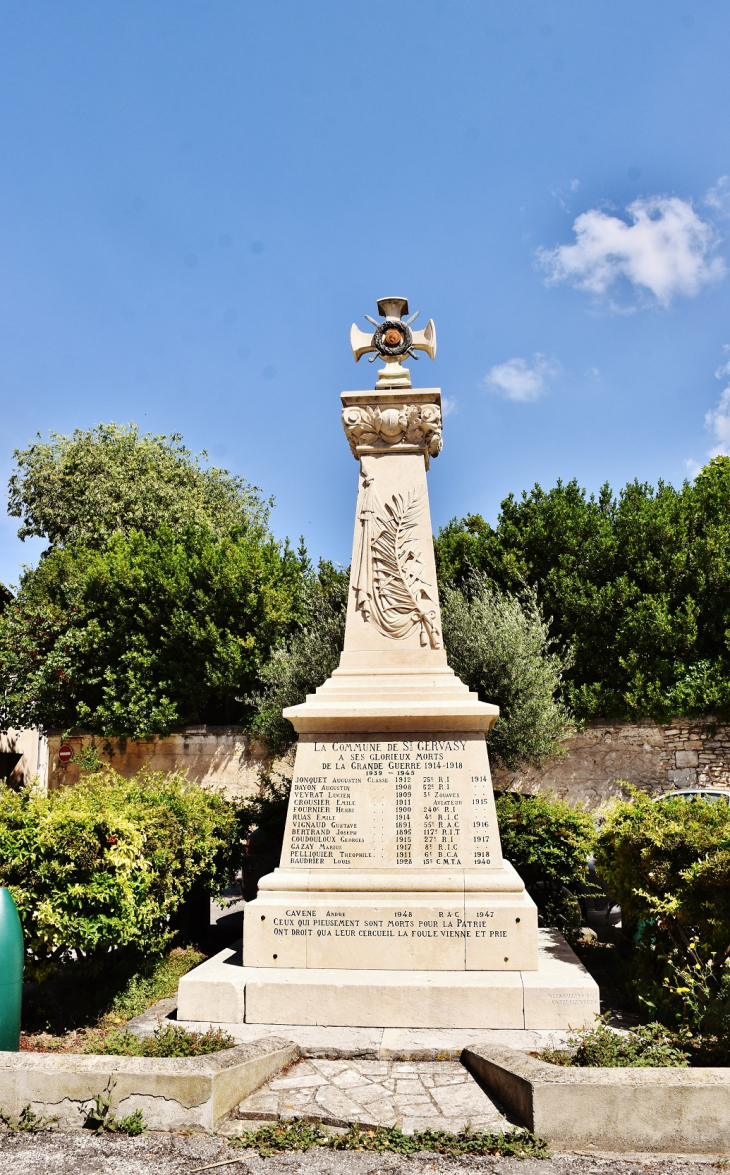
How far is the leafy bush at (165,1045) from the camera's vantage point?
4.35 metres

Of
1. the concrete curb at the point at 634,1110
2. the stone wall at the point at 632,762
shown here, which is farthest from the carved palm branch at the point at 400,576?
the stone wall at the point at 632,762

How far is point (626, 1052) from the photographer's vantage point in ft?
13.3

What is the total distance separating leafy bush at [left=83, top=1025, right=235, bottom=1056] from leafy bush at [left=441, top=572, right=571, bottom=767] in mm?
10685

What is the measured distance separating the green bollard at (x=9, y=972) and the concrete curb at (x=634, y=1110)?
3127 millimetres

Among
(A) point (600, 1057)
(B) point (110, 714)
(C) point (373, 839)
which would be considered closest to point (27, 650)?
(B) point (110, 714)

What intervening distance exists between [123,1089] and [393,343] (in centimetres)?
629

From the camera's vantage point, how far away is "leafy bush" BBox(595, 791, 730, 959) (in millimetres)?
5125

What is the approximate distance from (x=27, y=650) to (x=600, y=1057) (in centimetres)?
1739

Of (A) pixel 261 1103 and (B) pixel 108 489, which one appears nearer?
(A) pixel 261 1103

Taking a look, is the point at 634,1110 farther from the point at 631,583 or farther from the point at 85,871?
the point at 631,583

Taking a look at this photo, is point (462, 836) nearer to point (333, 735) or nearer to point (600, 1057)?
point (333, 735)

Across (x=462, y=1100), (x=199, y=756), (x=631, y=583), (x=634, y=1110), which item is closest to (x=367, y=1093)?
(x=462, y=1100)

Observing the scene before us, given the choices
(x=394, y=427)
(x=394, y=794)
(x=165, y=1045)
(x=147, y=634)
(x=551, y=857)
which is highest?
(x=394, y=427)

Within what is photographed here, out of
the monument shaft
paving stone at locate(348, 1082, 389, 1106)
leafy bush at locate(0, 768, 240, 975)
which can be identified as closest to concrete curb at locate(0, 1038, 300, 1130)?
paving stone at locate(348, 1082, 389, 1106)
